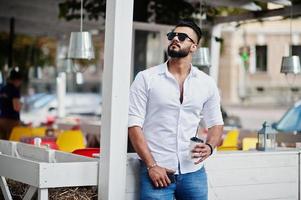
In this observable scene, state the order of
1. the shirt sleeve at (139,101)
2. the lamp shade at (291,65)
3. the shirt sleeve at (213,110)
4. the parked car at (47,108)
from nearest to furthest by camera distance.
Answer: the shirt sleeve at (139,101)
the shirt sleeve at (213,110)
the lamp shade at (291,65)
the parked car at (47,108)

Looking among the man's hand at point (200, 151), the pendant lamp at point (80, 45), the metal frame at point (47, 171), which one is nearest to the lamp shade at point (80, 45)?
the pendant lamp at point (80, 45)

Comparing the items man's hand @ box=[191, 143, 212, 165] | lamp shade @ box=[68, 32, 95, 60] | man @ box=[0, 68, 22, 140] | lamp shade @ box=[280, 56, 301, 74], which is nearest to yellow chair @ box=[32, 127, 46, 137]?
man @ box=[0, 68, 22, 140]

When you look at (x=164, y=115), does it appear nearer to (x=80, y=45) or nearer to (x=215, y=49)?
(x=80, y=45)

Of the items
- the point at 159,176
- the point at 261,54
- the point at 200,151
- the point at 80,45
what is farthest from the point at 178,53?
the point at 261,54

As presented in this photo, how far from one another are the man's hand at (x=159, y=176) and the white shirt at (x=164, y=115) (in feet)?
0.30

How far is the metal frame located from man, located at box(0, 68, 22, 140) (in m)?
4.32

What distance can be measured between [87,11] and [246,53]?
2979mm

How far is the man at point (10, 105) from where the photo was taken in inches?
356

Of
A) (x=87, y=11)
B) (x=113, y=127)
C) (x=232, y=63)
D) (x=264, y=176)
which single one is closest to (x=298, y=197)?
(x=264, y=176)

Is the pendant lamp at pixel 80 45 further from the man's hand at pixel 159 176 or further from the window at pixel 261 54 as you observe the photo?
the window at pixel 261 54

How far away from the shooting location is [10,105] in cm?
914

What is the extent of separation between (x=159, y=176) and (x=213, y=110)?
643 millimetres

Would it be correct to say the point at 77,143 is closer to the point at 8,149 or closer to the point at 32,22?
the point at 8,149

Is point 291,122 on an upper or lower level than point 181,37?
lower
